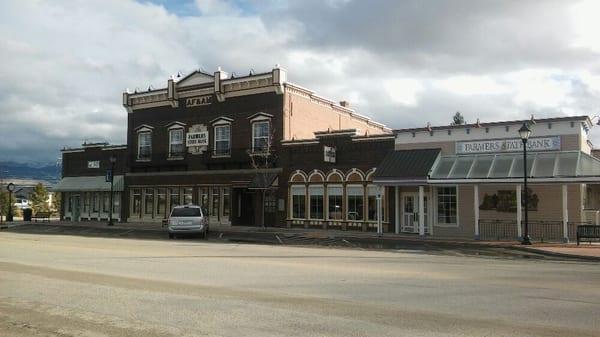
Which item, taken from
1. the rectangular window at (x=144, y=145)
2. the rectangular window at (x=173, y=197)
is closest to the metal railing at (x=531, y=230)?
the rectangular window at (x=173, y=197)

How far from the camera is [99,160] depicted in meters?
47.4

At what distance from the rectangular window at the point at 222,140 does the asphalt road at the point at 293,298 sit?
22.0 metres

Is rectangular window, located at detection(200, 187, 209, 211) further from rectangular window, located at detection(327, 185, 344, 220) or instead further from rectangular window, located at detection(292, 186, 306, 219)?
rectangular window, located at detection(327, 185, 344, 220)

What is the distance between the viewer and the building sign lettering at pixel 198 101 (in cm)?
4012

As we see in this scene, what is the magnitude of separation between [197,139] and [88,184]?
1244cm

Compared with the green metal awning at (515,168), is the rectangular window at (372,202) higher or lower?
lower

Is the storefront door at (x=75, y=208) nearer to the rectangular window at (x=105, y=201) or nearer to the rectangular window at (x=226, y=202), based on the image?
the rectangular window at (x=105, y=201)

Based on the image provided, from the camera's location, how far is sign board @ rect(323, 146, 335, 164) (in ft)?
107

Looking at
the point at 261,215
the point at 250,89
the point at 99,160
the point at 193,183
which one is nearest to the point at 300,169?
the point at 261,215

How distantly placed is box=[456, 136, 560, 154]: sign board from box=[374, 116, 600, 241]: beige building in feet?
0.14

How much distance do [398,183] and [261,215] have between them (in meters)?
11.1

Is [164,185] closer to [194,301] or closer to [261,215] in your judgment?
[261,215]

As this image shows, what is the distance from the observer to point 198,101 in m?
40.7

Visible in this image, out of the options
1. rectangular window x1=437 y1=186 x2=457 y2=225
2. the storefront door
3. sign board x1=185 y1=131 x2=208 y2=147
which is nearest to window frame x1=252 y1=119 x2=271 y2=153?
sign board x1=185 y1=131 x2=208 y2=147
